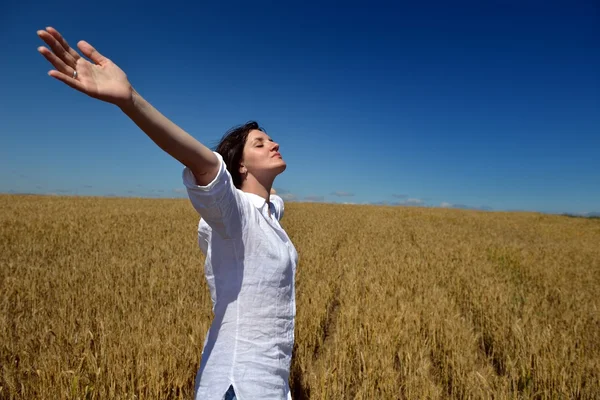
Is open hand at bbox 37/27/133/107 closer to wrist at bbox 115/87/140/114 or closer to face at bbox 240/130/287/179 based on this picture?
wrist at bbox 115/87/140/114

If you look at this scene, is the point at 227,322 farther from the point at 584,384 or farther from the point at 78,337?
the point at 584,384

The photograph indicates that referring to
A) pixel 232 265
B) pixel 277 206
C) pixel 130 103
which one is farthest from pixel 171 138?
pixel 277 206

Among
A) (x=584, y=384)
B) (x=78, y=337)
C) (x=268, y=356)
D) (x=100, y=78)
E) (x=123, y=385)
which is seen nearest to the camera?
(x=100, y=78)

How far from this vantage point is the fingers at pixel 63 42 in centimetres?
104

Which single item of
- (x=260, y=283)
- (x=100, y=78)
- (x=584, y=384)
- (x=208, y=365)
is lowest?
(x=584, y=384)

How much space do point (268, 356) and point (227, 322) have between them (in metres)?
0.22

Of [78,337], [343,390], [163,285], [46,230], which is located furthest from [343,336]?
[46,230]

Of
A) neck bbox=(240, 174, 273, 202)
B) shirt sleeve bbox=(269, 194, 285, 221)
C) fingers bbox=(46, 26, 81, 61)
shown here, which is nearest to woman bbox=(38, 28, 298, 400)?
fingers bbox=(46, 26, 81, 61)

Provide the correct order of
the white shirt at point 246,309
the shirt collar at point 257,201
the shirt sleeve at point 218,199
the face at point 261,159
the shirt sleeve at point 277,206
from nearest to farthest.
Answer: the shirt sleeve at point 218,199 < the white shirt at point 246,309 < the shirt collar at point 257,201 < the face at point 261,159 < the shirt sleeve at point 277,206

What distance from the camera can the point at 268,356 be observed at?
146 cm

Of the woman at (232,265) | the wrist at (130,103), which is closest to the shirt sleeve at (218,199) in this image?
the woman at (232,265)

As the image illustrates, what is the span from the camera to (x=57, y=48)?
103cm

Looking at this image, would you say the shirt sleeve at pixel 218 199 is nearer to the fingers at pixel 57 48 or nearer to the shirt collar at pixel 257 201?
the shirt collar at pixel 257 201

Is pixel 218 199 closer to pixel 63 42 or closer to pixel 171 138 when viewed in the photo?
pixel 171 138
